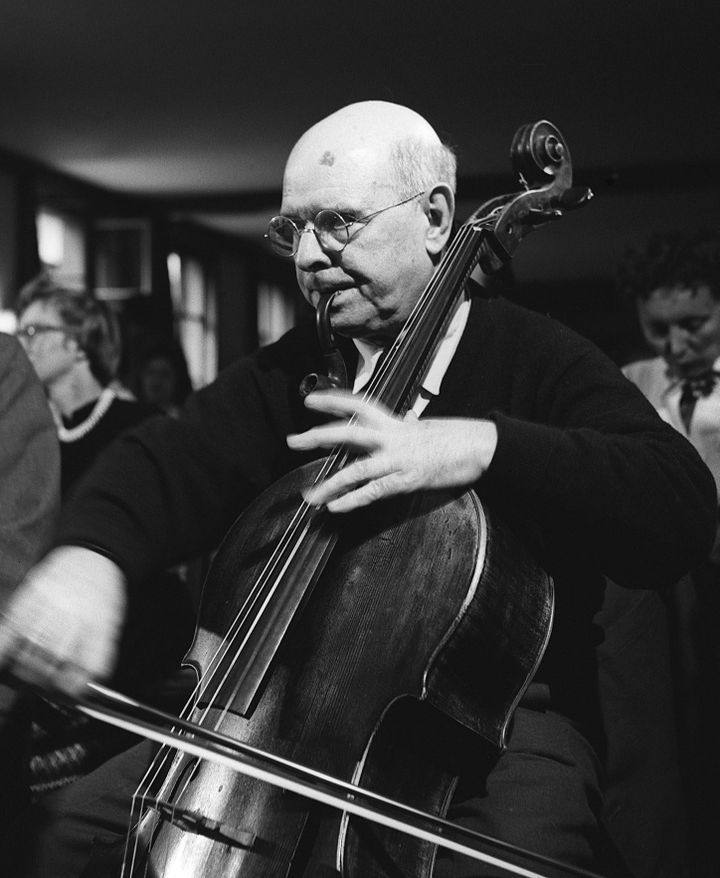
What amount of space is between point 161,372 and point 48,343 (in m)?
2.40

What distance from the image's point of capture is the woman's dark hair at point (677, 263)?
2.40 meters

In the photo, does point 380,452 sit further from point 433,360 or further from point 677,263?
point 677,263

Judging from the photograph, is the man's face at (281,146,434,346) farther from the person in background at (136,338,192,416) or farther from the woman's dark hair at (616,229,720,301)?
the person in background at (136,338,192,416)

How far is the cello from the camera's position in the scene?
109cm

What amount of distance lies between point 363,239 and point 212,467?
36 cm

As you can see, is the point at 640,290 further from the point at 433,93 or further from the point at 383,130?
the point at 433,93

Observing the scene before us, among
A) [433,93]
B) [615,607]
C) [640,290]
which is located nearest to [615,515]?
[615,607]

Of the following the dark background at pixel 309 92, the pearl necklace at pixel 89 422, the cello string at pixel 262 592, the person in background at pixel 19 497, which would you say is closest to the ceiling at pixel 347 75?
the dark background at pixel 309 92

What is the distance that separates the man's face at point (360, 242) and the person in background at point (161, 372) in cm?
380

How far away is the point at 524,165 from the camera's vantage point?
58.6 inches

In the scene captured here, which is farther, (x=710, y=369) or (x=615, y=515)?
(x=710, y=369)

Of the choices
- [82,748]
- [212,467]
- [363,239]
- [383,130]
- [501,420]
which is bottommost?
[82,748]

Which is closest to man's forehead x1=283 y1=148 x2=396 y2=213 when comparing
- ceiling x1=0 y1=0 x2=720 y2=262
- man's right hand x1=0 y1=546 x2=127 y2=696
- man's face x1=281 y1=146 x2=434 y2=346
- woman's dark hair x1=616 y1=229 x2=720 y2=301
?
man's face x1=281 y1=146 x2=434 y2=346

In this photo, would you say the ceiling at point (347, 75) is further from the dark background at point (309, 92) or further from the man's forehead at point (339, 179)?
the man's forehead at point (339, 179)
